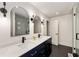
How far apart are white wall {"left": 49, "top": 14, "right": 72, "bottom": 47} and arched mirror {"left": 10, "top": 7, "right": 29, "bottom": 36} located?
3429mm

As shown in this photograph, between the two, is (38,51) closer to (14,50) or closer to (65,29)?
(14,50)

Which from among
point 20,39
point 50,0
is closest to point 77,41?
point 50,0

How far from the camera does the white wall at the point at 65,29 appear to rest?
4582mm

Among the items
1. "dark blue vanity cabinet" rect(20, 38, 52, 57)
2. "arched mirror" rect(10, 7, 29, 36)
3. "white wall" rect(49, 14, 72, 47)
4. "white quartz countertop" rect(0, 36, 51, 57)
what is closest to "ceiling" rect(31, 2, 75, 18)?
"arched mirror" rect(10, 7, 29, 36)

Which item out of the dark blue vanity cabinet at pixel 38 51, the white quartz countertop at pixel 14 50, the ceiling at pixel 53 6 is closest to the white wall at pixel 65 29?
the ceiling at pixel 53 6

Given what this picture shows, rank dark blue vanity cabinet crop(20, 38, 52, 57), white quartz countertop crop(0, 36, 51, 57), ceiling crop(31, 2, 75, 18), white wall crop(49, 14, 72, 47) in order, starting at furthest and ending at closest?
1. white wall crop(49, 14, 72, 47)
2. ceiling crop(31, 2, 75, 18)
3. dark blue vanity cabinet crop(20, 38, 52, 57)
4. white quartz countertop crop(0, 36, 51, 57)

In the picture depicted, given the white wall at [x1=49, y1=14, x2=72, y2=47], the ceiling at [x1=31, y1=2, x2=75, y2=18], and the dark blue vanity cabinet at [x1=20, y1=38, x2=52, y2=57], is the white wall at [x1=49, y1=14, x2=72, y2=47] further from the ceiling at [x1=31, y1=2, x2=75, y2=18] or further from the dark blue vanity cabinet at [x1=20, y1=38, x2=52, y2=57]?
the dark blue vanity cabinet at [x1=20, y1=38, x2=52, y2=57]

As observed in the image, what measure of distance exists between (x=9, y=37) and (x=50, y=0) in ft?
6.09

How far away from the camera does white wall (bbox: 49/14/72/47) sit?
4582mm

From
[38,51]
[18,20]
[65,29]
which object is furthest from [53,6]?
[65,29]

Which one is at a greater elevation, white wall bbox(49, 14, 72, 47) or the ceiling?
the ceiling

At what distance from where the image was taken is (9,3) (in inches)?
66.8

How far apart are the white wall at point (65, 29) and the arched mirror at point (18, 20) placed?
3.43 metres

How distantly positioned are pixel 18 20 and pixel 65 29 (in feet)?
12.6
